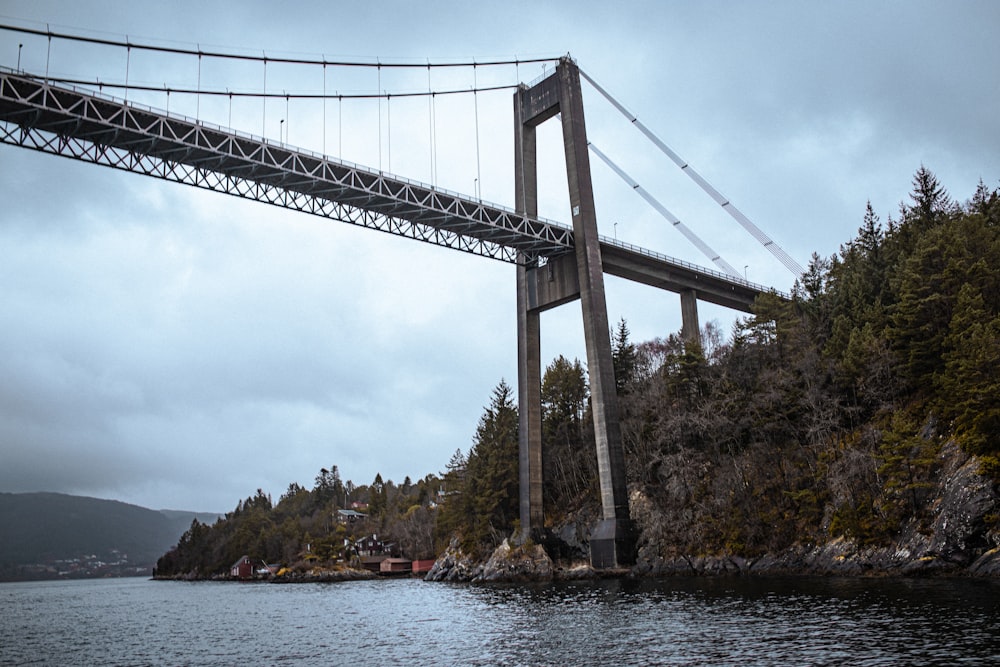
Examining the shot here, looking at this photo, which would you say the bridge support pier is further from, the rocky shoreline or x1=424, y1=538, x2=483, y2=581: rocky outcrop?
x1=424, y1=538, x2=483, y2=581: rocky outcrop

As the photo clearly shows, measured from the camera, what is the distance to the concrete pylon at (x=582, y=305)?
48312 mm

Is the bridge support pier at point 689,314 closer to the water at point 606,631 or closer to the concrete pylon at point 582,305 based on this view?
the concrete pylon at point 582,305

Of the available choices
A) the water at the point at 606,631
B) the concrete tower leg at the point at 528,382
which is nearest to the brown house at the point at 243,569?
the concrete tower leg at the point at 528,382

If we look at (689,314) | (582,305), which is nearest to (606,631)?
(582,305)

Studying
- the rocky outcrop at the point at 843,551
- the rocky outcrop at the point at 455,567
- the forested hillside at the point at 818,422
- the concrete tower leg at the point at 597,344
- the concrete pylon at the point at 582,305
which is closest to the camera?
the rocky outcrop at the point at 843,551

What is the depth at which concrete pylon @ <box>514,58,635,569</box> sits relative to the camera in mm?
48312

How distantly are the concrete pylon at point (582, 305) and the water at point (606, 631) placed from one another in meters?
10.2

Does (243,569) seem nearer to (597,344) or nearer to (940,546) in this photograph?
(597,344)

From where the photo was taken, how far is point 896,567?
3128 cm

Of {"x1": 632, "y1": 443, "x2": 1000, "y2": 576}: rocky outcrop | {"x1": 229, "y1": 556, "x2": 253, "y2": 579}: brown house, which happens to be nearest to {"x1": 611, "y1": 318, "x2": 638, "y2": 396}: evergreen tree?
{"x1": 632, "y1": 443, "x2": 1000, "y2": 576}: rocky outcrop

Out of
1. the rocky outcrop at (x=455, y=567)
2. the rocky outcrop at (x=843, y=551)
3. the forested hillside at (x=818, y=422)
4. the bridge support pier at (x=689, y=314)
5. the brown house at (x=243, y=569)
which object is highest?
the bridge support pier at (x=689, y=314)

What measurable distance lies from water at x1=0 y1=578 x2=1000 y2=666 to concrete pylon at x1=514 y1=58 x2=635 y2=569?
33.5ft

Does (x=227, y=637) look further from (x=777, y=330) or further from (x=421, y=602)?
(x=777, y=330)

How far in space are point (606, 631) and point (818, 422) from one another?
25359 millimetres
